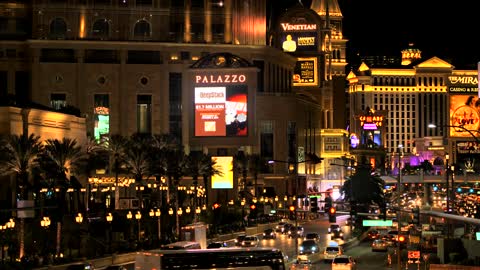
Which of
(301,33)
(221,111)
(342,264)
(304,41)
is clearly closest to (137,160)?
(221,111)

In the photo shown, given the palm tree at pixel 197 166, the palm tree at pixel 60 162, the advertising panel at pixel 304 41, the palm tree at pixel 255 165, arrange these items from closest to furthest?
the palm tree at pixel 60 162 < the palm tree at pixel 197 166 < the palm tree at pixel 255 165 < the advertising panel at pixel 304 41

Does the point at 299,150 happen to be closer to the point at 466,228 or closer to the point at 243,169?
the point at 243,169

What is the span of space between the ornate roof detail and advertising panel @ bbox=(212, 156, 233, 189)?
1071 centimetres

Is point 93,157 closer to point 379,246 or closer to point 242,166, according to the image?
point 379,246

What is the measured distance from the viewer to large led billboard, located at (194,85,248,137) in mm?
113062

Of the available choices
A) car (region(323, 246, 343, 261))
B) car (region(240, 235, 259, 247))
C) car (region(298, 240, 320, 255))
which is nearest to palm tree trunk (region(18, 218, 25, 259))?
car (region(240, 235, 259, 247))

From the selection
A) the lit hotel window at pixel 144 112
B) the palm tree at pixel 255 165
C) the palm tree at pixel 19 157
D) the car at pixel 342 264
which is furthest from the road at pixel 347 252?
the lit hotel window at pixel 144 112

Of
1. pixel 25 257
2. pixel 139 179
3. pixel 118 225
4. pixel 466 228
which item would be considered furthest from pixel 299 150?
pixel 25 257

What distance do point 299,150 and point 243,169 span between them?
84.3 ft

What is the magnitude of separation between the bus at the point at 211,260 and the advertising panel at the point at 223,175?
6463 cm

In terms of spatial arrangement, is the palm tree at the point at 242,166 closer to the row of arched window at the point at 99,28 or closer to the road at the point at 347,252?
the road at the point at 347,252

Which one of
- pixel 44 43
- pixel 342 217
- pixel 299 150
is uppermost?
pixel 44 43

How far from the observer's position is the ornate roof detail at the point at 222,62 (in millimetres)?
119550

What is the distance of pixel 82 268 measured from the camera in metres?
55.9
